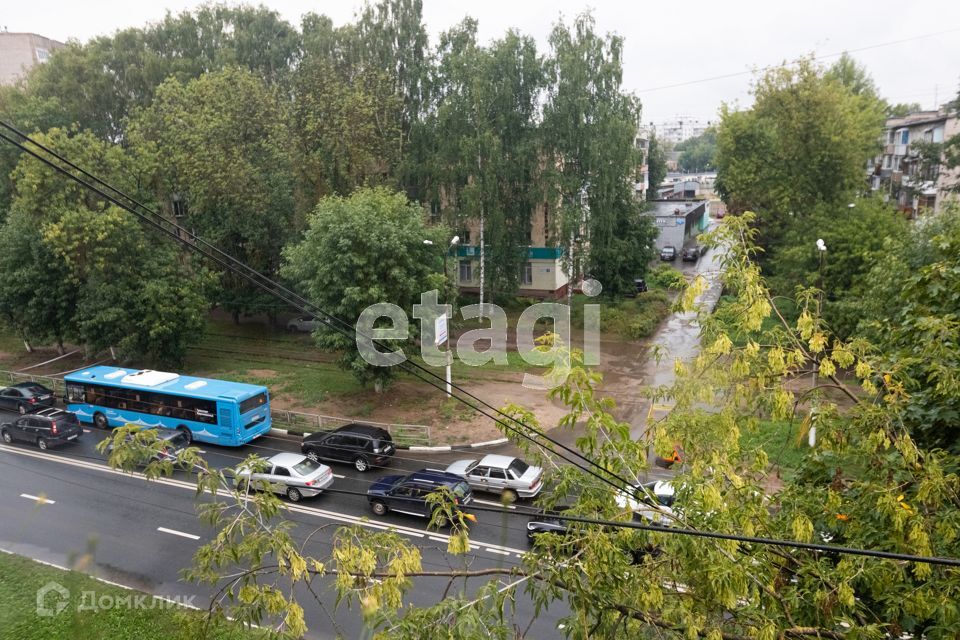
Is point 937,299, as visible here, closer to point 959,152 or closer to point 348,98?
point 348,98

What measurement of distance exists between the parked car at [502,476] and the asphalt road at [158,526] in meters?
0.44

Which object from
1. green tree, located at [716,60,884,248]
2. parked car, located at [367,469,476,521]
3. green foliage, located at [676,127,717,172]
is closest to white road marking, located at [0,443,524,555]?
parked car, located at [367,469,476,521]

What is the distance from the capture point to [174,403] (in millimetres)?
18688

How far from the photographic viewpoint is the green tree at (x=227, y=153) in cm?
2700

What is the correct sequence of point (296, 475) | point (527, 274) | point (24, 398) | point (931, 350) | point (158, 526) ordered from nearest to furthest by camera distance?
point (931, 350)
point (158, 526)
point (296, 475)
point (24, 398)
point (527, 274)

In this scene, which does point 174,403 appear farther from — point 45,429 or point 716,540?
point 716,540

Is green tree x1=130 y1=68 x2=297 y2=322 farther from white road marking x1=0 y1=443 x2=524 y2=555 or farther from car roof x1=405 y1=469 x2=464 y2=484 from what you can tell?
car roof x1=405 y1=469 x2=464 y2=484

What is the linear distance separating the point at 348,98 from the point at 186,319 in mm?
11114

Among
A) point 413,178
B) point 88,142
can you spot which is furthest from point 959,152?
point 88,142

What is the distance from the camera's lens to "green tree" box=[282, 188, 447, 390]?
1939cm

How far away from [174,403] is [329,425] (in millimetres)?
4571

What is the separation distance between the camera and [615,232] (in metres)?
30.8

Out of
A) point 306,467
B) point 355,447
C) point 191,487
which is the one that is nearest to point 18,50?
point 191,487

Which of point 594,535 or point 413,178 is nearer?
point 594,535
